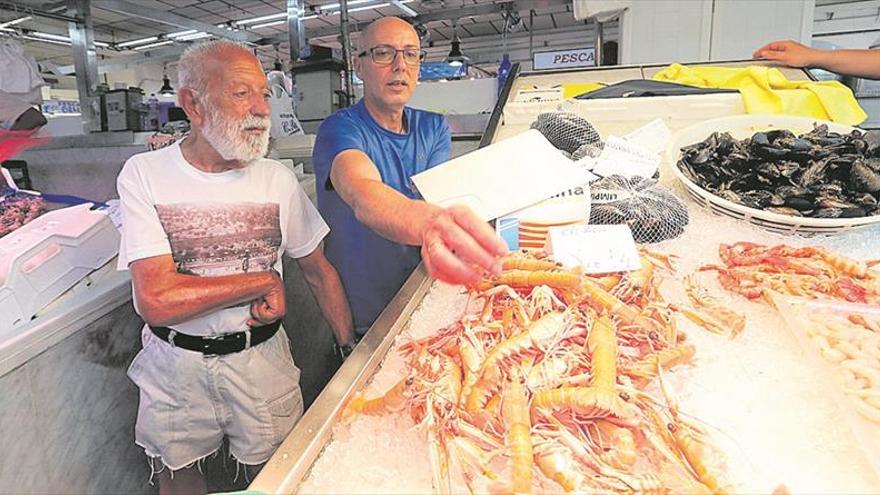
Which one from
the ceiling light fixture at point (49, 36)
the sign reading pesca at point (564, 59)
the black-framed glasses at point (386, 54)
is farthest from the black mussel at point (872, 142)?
the ceiling light fixture at point (49, 36)

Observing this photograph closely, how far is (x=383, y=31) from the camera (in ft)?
6.23

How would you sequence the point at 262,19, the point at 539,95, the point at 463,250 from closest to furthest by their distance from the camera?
the point at 463,250 < the point at 539,95 < the point at 262,19

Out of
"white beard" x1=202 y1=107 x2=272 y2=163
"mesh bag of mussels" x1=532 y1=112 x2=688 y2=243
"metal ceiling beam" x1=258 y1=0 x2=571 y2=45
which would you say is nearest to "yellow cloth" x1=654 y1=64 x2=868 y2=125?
"mesh bag of mussels" x1=532 y1=112 x2=688 y2=243

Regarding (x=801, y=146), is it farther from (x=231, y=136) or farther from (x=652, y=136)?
(x=231, y=136)

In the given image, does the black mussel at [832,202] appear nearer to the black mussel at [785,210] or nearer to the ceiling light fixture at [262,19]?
the black mussel at [785,210]

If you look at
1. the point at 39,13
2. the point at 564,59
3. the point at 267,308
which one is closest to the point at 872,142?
the point at 267,308

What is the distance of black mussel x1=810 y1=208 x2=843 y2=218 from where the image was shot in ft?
4.48

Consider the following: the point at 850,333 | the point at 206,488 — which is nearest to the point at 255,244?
the point at 206,488

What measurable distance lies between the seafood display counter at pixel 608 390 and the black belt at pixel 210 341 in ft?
2.56

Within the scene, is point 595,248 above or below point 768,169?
below

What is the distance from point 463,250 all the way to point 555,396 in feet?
0.80

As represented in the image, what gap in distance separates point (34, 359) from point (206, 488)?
2.44ft

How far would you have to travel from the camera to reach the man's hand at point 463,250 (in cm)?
71

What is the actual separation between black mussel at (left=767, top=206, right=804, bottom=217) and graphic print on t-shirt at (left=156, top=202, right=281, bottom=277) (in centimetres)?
155
